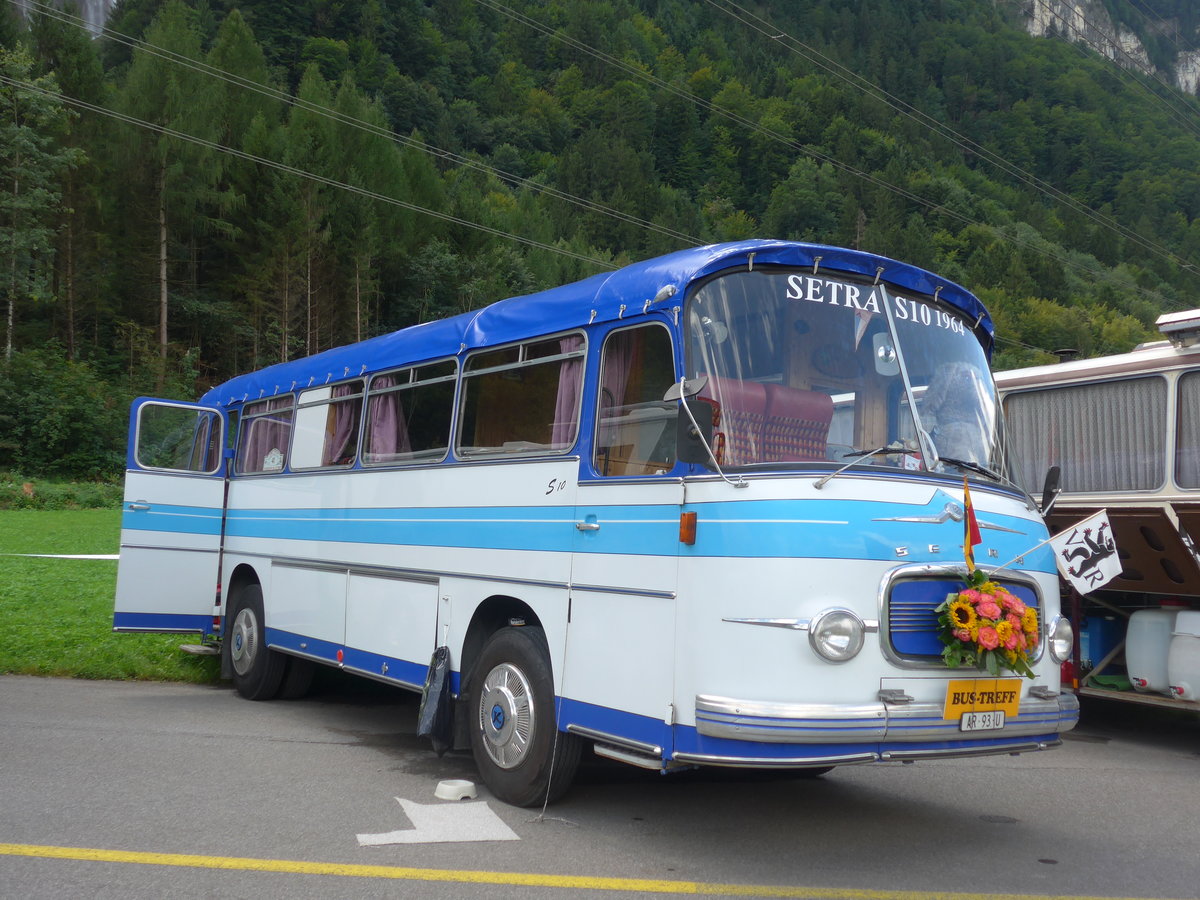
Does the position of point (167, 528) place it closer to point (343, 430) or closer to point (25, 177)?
point (343, 430)

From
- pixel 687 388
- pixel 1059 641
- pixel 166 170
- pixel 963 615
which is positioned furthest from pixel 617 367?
Result: pixel 166 170

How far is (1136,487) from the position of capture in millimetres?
10445

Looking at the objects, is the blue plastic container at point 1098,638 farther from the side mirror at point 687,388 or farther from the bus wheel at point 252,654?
the bus wheel at point 252,654

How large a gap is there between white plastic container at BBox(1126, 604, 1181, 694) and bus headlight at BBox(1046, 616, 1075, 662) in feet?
14.4

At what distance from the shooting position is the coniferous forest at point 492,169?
52.0 metres

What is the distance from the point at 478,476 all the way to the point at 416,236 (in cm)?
6285

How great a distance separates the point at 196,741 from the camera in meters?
8.69

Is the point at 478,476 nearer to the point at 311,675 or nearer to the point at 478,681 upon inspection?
the point at 478,681

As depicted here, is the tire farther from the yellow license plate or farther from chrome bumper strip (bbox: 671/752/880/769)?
the yellow license plate

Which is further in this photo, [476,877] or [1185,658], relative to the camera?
[1185,658]

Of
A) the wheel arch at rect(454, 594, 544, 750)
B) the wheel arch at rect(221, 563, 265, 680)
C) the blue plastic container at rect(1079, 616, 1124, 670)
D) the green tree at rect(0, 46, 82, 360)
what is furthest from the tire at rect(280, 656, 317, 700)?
the green tree at rect(0, 46, 82, 360)

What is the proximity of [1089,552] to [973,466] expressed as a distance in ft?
5.82

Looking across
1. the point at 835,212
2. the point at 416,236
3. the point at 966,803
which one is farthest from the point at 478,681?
the point at 835,212

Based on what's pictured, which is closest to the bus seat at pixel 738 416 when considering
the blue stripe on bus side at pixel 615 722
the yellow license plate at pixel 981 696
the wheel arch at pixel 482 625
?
the blue stripe on bus side at pixel 615 722
